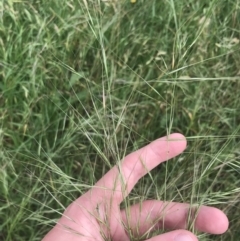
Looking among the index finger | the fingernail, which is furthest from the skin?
the fingernail

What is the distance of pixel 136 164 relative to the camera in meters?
1.07

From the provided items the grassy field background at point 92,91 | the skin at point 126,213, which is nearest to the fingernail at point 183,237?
the skin at point 126,213

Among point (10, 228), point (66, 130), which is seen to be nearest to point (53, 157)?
point (66, 130)

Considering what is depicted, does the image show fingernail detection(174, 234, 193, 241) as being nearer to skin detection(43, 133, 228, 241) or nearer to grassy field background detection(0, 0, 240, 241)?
skin detection(43, 133, 228, 241)

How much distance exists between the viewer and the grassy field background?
1.26 m

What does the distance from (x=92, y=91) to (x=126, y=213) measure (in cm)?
42

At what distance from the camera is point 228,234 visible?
1.25 meters

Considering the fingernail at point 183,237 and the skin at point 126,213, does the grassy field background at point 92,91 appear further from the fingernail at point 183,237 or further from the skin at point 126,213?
the fingernail at point 183,237

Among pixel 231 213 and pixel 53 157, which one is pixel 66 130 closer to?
pixel 53 157

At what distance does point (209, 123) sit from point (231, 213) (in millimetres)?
265

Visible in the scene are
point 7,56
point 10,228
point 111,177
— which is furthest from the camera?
point 7,56

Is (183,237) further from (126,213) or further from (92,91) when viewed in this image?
(92,91)

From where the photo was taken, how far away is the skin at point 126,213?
995 mm

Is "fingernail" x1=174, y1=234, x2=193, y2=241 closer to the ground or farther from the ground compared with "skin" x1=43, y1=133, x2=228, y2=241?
farther from the ground
